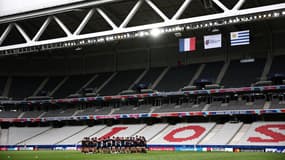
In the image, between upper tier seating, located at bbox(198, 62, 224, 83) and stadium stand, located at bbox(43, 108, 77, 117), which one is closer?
upper tier seating, located at bbox(198, 62, 224, 83)

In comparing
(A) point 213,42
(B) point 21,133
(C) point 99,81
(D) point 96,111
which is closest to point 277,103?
(A) point 213,42

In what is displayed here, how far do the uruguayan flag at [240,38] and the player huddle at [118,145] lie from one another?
9.86 metres

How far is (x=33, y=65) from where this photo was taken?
54125 millimetres

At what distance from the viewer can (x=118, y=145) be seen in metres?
29.2

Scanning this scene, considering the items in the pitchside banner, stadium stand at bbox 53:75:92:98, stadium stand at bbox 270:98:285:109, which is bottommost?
stadium stand at bbox 270:98:285:109

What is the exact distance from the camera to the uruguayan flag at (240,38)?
90.0 ft

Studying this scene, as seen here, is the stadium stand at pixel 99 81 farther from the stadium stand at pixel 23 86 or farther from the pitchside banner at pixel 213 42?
the pitchside banner at pixel 213 42

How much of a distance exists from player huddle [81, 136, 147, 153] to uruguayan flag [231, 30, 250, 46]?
986cm

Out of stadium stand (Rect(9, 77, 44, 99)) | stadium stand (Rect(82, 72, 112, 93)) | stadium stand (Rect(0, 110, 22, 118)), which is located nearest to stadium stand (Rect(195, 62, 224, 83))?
stadium stand (Rect(82, 72, 112, 93))

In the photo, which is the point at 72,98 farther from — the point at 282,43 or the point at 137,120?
the point at 282,43

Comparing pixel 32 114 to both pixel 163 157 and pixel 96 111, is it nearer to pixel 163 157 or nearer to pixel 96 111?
pixel 96 111

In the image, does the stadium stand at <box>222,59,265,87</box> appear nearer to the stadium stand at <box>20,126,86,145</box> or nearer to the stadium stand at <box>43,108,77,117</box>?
the stadium stand at <box>20,126,86,145</box>

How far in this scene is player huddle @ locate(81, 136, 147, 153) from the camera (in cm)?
2870

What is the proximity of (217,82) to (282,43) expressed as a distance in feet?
26.5
